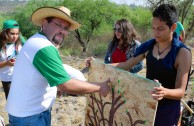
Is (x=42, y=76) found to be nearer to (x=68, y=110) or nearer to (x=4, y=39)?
(x=4, y=39)

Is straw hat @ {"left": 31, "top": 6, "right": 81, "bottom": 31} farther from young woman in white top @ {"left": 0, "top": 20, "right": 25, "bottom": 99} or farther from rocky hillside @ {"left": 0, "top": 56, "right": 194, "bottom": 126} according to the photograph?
rocky hillside @ {"left": 0, "top": 56, "right": 194, "bottom": 126}

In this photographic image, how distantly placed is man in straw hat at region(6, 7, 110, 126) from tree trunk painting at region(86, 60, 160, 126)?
0.13m

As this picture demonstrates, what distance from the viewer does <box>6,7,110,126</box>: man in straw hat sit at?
2.02 meters

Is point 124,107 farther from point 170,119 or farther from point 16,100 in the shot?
point 16,100

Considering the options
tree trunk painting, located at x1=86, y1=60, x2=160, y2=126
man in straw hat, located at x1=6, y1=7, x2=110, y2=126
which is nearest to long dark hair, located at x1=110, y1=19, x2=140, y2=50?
tree trunk painting, located at x1=86, y1=60, x2=160, y2=126

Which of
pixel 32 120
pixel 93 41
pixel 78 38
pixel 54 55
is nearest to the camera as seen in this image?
pixel 54 55

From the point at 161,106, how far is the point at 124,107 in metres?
0.32

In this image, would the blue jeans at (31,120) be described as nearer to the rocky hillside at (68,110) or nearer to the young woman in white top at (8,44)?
the young woman in white top at (8,44)

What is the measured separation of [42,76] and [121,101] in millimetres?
715

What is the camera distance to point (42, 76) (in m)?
2.17

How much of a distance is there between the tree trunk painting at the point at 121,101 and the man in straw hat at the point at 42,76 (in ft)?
0.44

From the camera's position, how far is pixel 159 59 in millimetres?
2264

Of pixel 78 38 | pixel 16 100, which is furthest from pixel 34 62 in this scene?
pixel 78 38

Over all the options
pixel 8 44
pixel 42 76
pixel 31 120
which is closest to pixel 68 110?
pixel 8 44
